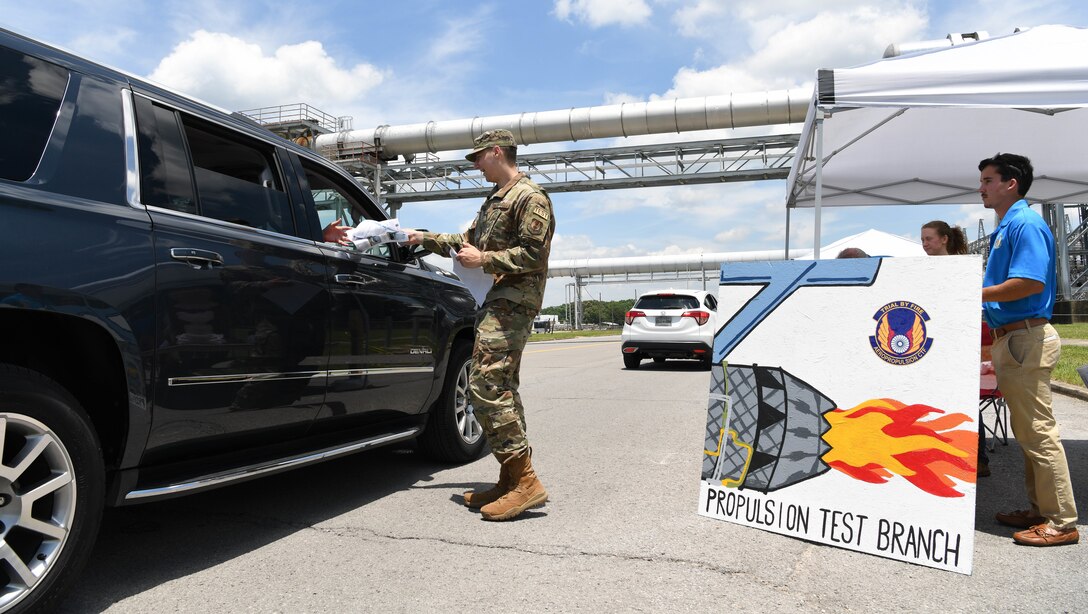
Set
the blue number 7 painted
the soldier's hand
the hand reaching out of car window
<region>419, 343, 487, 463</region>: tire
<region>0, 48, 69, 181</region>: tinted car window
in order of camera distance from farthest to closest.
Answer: <region>419, 343, 487, 463</region>: tire → the hand reaching out of car window → the soldier's hand → the blue number 7 painted → <region>0, 48, 69, 181</region>: tinted car window

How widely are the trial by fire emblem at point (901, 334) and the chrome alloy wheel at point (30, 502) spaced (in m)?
3.40

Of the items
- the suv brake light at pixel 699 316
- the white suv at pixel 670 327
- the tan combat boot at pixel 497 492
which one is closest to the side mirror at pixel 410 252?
the tan combat boot at pixel 497 492

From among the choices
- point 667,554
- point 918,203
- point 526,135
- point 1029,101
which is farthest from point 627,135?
point 667,554

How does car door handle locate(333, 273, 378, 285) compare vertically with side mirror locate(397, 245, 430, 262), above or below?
below

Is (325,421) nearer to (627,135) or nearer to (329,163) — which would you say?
(329,163)

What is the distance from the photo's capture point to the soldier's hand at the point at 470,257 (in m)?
3.63

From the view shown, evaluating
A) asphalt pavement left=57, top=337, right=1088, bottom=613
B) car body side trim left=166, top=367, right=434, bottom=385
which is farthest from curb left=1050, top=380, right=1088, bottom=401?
car body side trim left=166, top=367, right=434, bottom=385

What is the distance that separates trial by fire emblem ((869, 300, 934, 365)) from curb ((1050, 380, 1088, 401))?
6166mm

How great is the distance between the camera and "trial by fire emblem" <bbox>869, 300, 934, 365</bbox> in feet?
10.8

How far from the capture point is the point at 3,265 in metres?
2.11

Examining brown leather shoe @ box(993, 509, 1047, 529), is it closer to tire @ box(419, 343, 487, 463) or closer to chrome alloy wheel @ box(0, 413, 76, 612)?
tire @ box(419, 343, 487, 463)

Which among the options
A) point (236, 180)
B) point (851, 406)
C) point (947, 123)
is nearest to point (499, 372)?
point (236, 180)

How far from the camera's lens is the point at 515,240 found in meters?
3.79

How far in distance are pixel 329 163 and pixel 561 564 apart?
2695 millimetres
